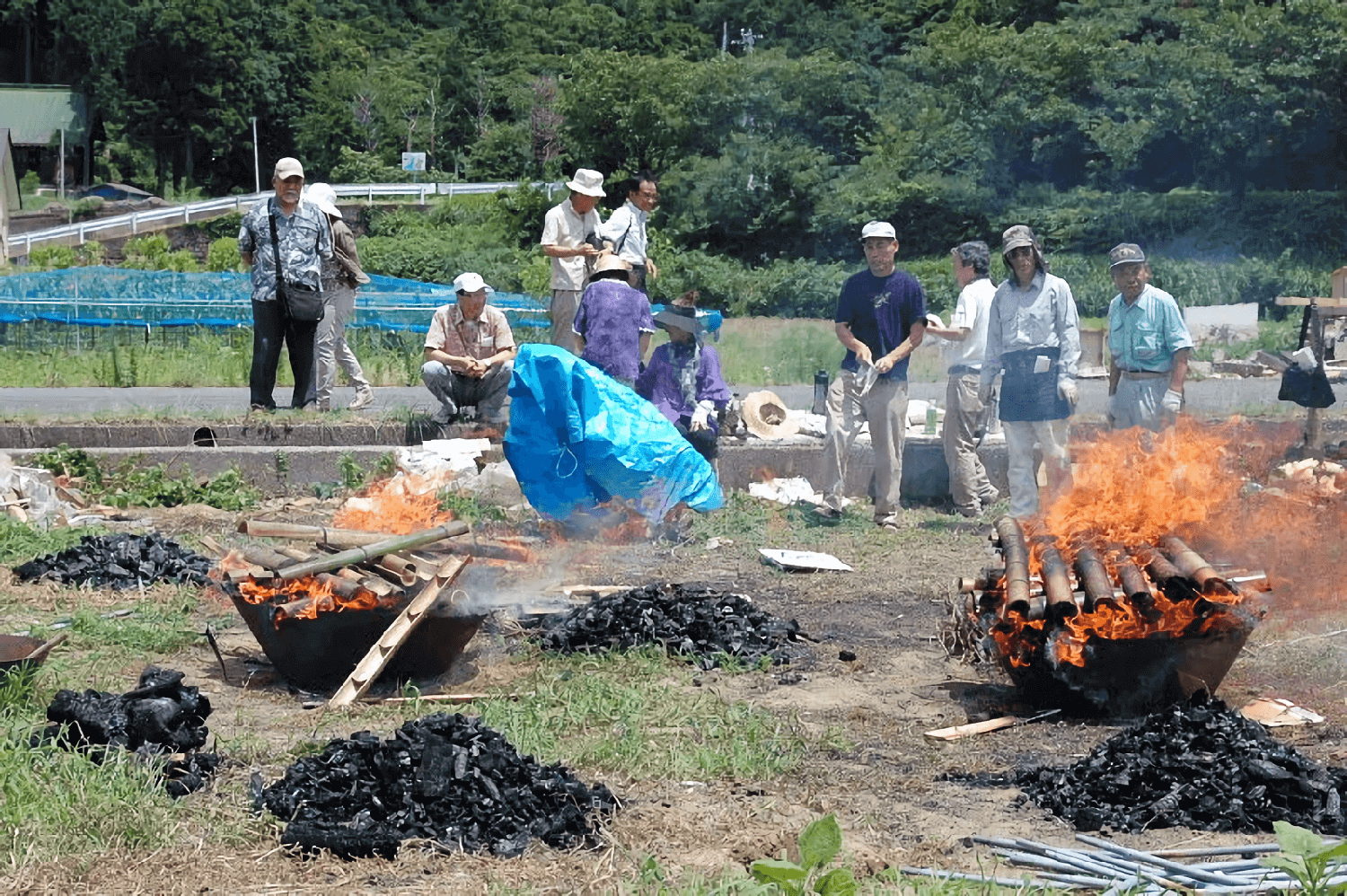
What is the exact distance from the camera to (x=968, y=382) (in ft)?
38.1

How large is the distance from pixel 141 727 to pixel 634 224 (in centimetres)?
787

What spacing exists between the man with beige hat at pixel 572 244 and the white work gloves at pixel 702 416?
157 centimetres

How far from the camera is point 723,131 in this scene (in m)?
48.0

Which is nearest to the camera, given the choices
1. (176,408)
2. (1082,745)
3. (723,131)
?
(1082,745)

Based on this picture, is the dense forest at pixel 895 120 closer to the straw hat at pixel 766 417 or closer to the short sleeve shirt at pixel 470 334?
the straw hat at pixel 766 417

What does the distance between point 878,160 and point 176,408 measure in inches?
1308

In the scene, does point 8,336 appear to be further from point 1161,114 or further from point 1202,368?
point 1161,114

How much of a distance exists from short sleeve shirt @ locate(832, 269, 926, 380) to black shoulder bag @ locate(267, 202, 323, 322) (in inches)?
192

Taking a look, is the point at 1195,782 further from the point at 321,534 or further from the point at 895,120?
the point at 895,120

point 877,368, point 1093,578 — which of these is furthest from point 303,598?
point 877,368

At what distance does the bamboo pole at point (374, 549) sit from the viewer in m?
6.76

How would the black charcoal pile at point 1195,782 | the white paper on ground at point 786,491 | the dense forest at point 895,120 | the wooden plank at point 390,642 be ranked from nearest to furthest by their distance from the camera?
the black charcoal pile at point 1195,782, the wooden plank at point 390,642, the white paper on ground at point 786,491, the dense forest at point 895,120

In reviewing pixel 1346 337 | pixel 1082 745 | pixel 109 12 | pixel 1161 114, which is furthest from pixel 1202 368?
pixel 109 12

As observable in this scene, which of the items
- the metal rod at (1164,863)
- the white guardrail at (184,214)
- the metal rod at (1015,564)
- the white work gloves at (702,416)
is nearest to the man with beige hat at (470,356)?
the white work gloves at (702,416)
